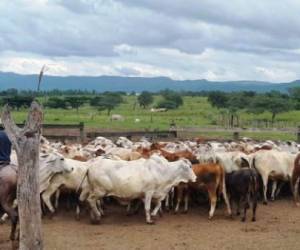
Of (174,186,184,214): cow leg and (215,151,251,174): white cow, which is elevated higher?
(215,151,251,174): white cow

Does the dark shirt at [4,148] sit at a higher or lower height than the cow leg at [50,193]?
higher

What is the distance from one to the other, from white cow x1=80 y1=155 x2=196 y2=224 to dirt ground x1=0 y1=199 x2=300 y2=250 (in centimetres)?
57

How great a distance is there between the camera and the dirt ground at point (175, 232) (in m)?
11.6

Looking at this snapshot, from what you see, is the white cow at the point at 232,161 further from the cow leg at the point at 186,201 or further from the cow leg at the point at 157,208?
the cow leg at the point at 157,208

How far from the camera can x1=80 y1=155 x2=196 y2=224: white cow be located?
1363 cm

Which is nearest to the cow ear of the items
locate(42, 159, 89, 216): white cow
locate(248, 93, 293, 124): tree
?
locate(42, 159, 89, 216): white cow

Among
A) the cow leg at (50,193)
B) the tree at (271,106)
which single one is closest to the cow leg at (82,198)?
the cow leg at (50,193)

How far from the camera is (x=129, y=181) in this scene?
1365cm

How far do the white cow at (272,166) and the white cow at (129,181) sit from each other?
9.53 ft

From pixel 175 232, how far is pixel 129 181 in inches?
67.2

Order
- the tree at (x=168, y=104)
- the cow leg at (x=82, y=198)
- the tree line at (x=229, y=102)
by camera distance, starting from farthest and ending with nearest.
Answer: the tree at (x=168, y=104)
the tree line at (x=229, y=102)
the cow leg at (x=82, y=198)

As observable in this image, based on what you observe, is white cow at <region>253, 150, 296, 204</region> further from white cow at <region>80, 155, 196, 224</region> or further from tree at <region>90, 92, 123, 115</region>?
tree at <region>90, 92, 123, 115</region>

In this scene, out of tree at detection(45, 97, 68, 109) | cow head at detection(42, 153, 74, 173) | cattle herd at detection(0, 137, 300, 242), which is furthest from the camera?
tree at detection(45, 97, 68, 109)

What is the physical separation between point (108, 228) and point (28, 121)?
16.1 feet
